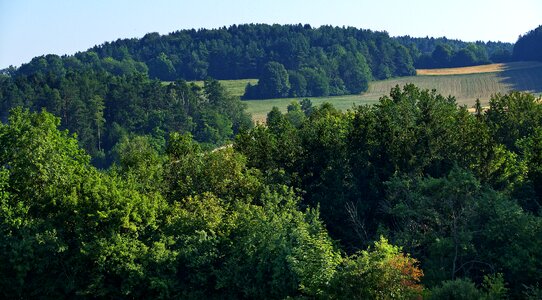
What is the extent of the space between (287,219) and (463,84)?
120 metres

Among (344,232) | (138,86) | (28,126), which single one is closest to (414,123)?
(344,232)

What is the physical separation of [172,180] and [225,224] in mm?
7423

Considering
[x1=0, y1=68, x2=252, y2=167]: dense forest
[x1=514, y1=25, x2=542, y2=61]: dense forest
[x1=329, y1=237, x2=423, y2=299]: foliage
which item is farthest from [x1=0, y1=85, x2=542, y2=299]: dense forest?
[x1=514, y1=25, x2=542, y2=61]: dense forest

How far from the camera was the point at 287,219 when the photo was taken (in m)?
34.1

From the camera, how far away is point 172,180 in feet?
136

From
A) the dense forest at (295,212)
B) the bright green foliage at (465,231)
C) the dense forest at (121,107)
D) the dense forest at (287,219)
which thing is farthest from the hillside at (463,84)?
the bright green foliage at (465,231)

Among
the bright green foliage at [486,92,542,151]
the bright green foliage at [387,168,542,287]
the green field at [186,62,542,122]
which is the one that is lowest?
the green field at [186,62,542,122]

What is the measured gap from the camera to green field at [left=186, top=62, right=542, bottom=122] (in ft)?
440

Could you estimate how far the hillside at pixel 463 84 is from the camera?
5310 inches

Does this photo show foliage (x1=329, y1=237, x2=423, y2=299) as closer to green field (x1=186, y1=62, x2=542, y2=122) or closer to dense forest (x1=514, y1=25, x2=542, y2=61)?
green field (x1=186, y1=62, x2=542, y2=122)


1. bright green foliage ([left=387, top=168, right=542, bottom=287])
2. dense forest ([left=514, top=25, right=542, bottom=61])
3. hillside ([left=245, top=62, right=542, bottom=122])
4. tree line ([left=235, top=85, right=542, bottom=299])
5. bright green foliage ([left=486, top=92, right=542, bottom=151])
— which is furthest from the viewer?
dense forest ([left=514, top=25, right=542, bottom=61])

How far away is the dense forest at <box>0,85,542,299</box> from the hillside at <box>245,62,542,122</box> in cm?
8583

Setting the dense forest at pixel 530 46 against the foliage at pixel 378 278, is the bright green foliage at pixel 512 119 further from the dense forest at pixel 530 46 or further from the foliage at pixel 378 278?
the dense forest at pixel 530 46

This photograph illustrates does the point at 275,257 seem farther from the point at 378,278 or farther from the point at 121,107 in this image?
the point at 121,107
